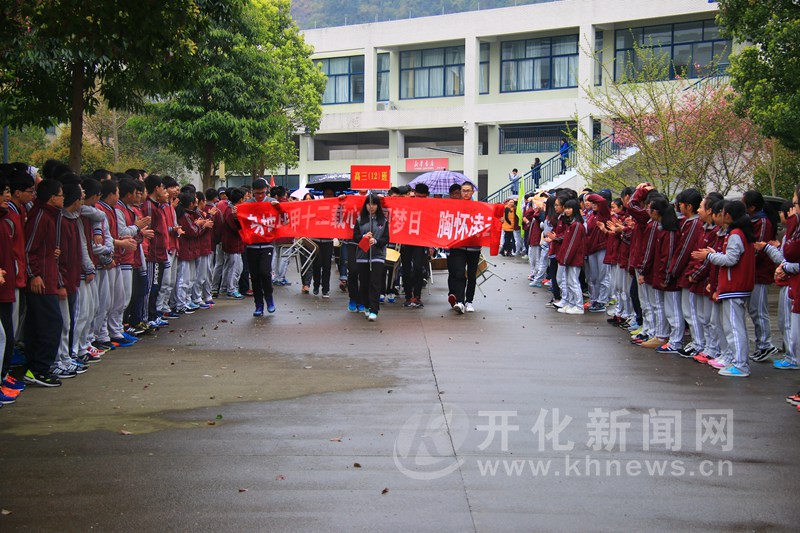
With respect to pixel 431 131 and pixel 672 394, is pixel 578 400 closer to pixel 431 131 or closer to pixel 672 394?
pixel 672 394

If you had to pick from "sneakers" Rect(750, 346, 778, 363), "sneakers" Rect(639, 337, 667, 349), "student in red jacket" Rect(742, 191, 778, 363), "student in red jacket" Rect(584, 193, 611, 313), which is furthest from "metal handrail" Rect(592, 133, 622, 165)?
"sneakers" Rect(750, 346, 778, 363)

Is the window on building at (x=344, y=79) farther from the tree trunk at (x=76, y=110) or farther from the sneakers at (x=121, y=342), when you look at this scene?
the sneakers at (x=121, y=342)

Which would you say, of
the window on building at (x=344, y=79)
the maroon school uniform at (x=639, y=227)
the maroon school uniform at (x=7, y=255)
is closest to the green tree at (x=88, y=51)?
the maroon school uniform at (x=7, y=255)

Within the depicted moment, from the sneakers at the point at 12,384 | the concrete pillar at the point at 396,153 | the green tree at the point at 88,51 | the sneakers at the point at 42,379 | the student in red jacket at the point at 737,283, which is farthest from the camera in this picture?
the concrete pillar at the point at 396,153

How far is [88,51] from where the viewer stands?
497 inches

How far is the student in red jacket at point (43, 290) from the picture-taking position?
8.86 m

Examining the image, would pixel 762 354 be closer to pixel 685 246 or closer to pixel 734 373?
pixel 734 373

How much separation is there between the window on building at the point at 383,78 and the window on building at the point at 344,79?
1.16 m

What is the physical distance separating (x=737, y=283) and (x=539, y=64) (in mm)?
36746

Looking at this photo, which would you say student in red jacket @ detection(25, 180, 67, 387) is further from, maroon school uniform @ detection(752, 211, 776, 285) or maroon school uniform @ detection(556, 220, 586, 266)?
maroon school uniform @ detection(556, 220, 586, 266)

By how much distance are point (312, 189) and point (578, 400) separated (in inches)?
883

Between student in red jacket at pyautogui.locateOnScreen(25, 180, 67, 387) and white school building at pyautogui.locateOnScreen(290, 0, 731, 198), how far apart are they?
98.0 ft

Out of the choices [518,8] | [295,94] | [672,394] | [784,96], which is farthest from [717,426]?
[518,8]

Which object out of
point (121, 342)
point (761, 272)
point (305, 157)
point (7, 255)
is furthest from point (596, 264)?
point (305, 157)
